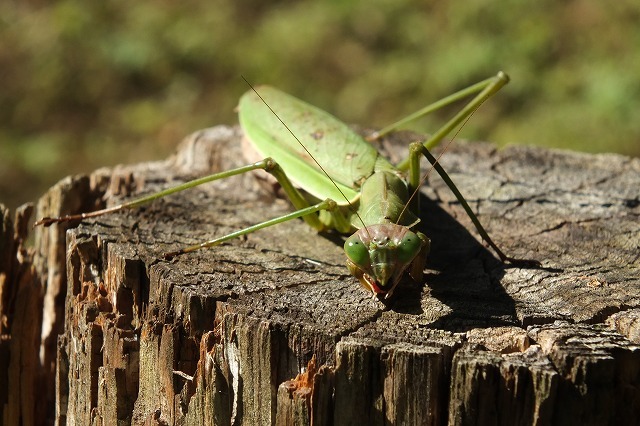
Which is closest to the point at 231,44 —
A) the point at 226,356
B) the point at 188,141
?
the point at 188,141

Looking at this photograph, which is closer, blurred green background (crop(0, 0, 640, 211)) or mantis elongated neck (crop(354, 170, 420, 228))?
mantis elongated neck (crop(354, 170, 420, 228))

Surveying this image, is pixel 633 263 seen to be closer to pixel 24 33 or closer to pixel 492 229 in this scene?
pixel 492 229

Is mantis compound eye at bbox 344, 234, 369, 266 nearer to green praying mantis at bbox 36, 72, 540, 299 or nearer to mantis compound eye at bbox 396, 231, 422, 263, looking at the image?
green praying mantis at bbox 36, 72, 540, 299

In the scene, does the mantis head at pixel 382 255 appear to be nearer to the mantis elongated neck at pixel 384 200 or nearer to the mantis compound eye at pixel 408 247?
the mantis compound eye at pixel 408 247

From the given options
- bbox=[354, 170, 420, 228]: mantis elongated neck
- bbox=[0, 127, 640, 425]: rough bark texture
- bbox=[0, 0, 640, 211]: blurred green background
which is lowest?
bbox=[0, 127, 640, 425]: rough bark texture

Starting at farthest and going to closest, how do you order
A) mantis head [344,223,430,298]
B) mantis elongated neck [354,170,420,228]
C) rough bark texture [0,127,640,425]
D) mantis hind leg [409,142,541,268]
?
mantis hind leg [409,142,541,268] < mantis elongated neck [354,170,420,228] < mantis head [344,223,430,298] < rough bark texture [0,127,640,425]

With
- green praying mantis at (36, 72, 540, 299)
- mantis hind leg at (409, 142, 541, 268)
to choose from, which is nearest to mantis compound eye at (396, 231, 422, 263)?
green praying mantis at (36, 72, 540, 299)

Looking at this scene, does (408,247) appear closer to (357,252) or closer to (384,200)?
(357,252)

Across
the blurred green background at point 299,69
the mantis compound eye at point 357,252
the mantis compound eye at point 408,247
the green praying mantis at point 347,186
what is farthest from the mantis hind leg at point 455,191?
the blurred green background at point 299,69
